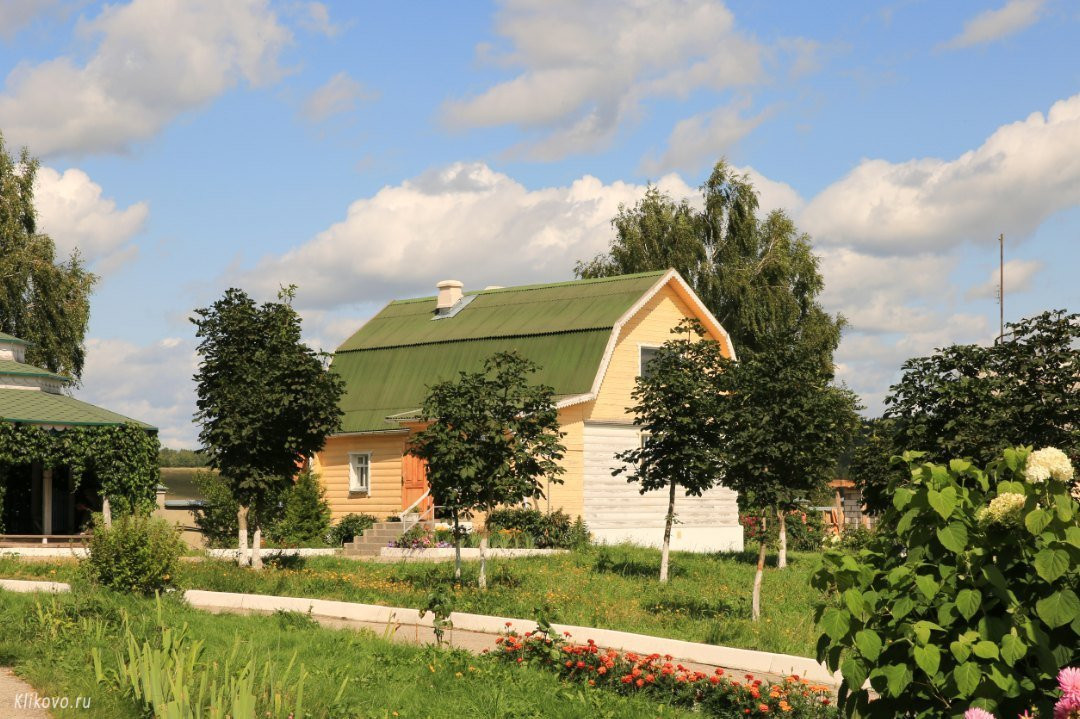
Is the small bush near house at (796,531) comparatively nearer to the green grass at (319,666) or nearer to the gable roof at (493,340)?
the gable roof at (493,340)

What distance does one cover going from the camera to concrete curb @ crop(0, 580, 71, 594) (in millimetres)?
17359

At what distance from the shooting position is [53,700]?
9.93 meters

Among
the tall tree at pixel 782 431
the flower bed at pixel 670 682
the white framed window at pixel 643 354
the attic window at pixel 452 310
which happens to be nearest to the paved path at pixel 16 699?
the flower bed at pixel 670 682

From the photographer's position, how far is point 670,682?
37.1 ft

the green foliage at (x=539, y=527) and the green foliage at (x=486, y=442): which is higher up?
the green foliage at (x=486, y=442)

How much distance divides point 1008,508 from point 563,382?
88.5ft

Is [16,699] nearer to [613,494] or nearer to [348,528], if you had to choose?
[348,528]

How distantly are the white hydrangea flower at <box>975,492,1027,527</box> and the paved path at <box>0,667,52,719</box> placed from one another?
25.4ft

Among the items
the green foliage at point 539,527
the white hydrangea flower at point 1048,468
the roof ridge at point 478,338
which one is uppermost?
the roof ridge at point 478,338

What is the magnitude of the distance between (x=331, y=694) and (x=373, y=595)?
9.15m

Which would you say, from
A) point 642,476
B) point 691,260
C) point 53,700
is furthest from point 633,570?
point 691,260

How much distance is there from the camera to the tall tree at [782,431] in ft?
62.1

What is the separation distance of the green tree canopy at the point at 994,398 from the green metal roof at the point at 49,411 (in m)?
20.8

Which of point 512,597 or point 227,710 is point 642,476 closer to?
point 512,597
